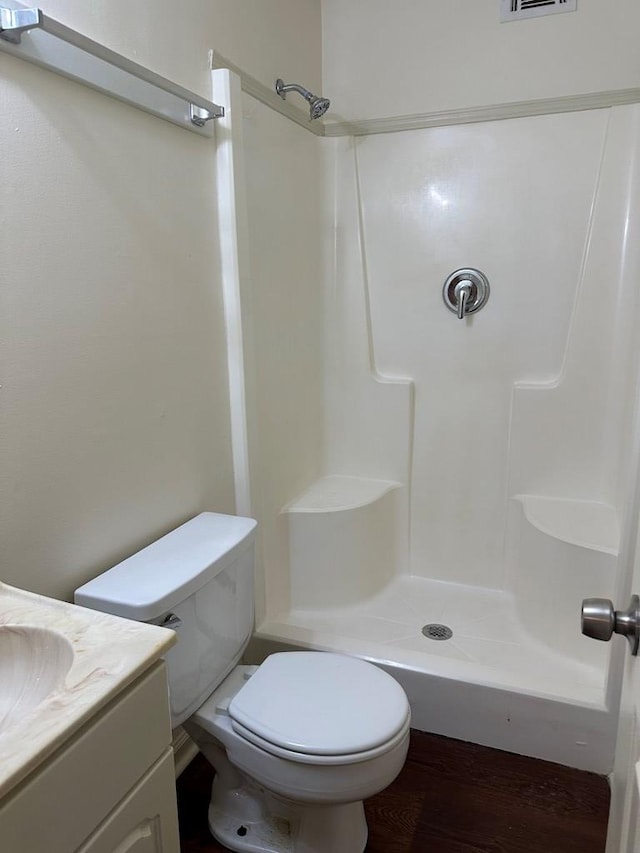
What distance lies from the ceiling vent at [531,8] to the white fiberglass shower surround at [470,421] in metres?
0.32

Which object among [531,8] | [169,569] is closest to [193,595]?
[169,569]

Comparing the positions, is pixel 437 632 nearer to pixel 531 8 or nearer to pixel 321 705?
pixel 321 705

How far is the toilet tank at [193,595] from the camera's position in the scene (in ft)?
3.87

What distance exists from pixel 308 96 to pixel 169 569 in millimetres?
1510

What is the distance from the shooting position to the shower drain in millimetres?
2102

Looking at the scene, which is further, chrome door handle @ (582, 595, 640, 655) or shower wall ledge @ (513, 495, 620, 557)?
shower wall ledge @ (513, 495, 620, 557)

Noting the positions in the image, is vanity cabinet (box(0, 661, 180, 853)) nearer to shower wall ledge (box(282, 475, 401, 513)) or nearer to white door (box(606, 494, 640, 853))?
white door (box(606, 494, 640, 853))

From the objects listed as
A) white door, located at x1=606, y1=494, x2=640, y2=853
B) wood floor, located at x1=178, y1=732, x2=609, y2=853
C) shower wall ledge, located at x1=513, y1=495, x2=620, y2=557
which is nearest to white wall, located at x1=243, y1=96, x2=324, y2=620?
wood floor, located at x1=178, y1=732, x2=609, y2=853

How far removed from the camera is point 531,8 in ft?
6.42

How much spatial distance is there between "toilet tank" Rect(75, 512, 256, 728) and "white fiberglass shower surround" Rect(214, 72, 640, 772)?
0.42 meters

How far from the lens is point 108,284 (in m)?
1.28

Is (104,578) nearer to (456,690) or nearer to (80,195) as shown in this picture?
(80,195)

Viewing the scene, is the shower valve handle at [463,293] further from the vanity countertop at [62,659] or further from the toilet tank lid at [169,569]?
the vanity countertop at [62,659]

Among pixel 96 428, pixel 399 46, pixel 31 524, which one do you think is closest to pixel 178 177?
pixel 96 428
